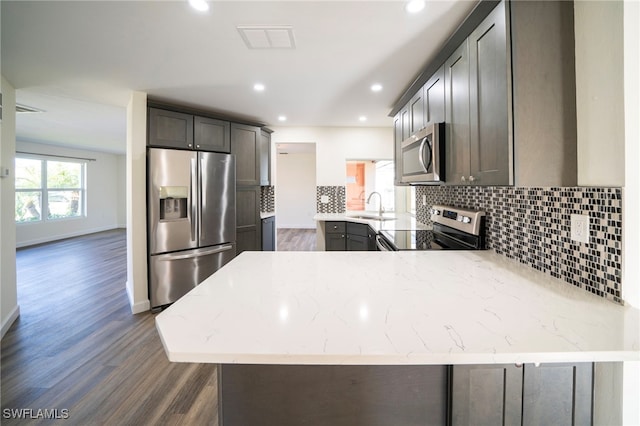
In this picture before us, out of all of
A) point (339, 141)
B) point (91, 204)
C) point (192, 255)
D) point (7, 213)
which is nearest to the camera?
point (7, 213)

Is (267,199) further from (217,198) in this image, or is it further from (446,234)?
(446,234)

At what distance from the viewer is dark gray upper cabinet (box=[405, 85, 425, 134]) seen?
89.7 inches

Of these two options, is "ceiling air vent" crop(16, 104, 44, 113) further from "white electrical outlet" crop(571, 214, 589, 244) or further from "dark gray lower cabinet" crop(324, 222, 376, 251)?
"white electrical outlet" crop(571, 214, 589, 244)

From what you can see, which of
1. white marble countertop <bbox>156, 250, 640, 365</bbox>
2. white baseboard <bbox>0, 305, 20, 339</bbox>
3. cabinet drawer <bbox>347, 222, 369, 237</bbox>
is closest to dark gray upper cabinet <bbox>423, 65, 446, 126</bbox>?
white marble countertop <bbox>156, 250, 640, 365</bbox>

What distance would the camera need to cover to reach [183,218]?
3184mm

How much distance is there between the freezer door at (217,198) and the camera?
10.9 ft


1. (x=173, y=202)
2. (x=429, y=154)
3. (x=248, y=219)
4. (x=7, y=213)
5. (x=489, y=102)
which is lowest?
(x=248, y=219)

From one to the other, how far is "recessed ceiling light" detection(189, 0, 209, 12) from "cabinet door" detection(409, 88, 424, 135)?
158cm

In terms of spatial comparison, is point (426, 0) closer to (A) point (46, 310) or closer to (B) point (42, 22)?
(B) point (42, 22)

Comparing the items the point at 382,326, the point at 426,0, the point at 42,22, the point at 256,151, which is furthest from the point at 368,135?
the point at 382,326

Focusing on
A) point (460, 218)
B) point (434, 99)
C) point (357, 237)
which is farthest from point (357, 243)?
point (434, 99)

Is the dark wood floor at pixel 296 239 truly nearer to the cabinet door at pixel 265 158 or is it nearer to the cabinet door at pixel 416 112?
the cabinet door at pixel 265 158

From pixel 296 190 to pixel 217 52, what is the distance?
24.2 ft

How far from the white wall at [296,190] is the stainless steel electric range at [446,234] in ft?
22.6
